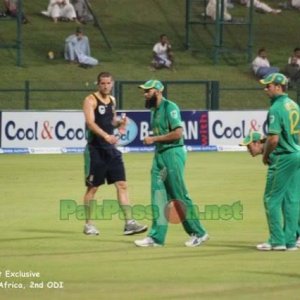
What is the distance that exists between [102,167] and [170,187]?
1772 mm

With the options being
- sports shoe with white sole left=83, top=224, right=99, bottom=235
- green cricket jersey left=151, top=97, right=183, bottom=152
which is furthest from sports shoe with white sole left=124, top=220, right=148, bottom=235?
green cricket jersey left=151, top=97, right=183, bottom=152

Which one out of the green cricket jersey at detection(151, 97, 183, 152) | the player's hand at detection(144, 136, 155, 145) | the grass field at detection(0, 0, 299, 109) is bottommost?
the grass field at detection(0, 0, 299, 109)

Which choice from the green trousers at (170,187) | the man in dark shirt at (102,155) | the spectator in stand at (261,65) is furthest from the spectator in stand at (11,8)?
the green trousers at (170,187)

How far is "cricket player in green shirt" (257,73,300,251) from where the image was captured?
46.9ft

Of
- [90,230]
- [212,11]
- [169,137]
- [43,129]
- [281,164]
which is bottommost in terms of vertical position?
[43,129]

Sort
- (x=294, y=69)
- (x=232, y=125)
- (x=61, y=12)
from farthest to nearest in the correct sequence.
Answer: (x=61, y=12) < (x=294, y=69) < (x=232, y=125)

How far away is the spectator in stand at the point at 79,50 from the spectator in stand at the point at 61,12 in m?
2.25

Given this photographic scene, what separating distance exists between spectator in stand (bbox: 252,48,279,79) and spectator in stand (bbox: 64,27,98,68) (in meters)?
5.03

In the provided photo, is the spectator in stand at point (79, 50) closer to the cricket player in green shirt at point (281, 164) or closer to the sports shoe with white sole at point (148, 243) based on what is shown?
the sports shoe with white sole at point (148, 243)

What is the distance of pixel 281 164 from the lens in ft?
47.6

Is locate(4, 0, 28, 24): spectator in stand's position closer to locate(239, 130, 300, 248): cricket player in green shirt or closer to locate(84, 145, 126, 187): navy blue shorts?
locate(84, 145, 126, 187): navy blue shorts

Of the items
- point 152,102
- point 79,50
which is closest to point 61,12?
point 79,50

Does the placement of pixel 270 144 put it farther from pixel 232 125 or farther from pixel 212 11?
pixel 212 11

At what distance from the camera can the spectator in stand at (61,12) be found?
44.3 metres
